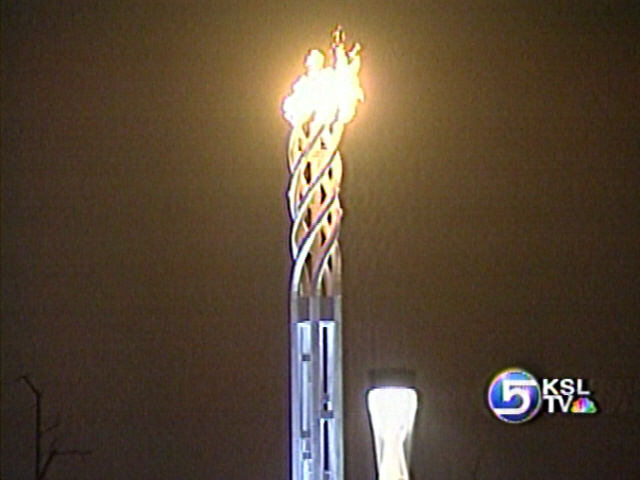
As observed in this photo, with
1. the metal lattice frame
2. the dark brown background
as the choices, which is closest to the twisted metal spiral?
the metal lattice frame

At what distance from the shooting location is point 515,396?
4441 millimetres

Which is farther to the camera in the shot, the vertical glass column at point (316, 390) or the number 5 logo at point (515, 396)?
the number 5 logo at point (515, 396)

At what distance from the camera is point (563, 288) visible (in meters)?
4.47

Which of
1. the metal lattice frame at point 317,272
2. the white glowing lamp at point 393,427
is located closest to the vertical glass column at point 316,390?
the metal lattice frame at point 317,272

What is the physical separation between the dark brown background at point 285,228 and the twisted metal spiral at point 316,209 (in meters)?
0.40

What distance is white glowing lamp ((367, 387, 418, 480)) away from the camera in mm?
4031

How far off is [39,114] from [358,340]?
182 centimetres

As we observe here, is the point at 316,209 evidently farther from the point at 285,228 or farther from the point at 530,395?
the point at 530,395

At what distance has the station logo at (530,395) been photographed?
4.43m

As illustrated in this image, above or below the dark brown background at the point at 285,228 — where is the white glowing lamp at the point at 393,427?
below

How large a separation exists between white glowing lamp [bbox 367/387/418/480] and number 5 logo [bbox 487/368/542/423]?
53 cm

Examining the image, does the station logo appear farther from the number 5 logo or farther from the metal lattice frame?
the metal lattice frame

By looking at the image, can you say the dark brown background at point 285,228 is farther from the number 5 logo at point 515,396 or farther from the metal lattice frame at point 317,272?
the metal lattice frame at point 317,272

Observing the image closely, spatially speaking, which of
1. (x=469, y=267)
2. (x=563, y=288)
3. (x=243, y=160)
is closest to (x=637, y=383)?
(x=563, y=288)
